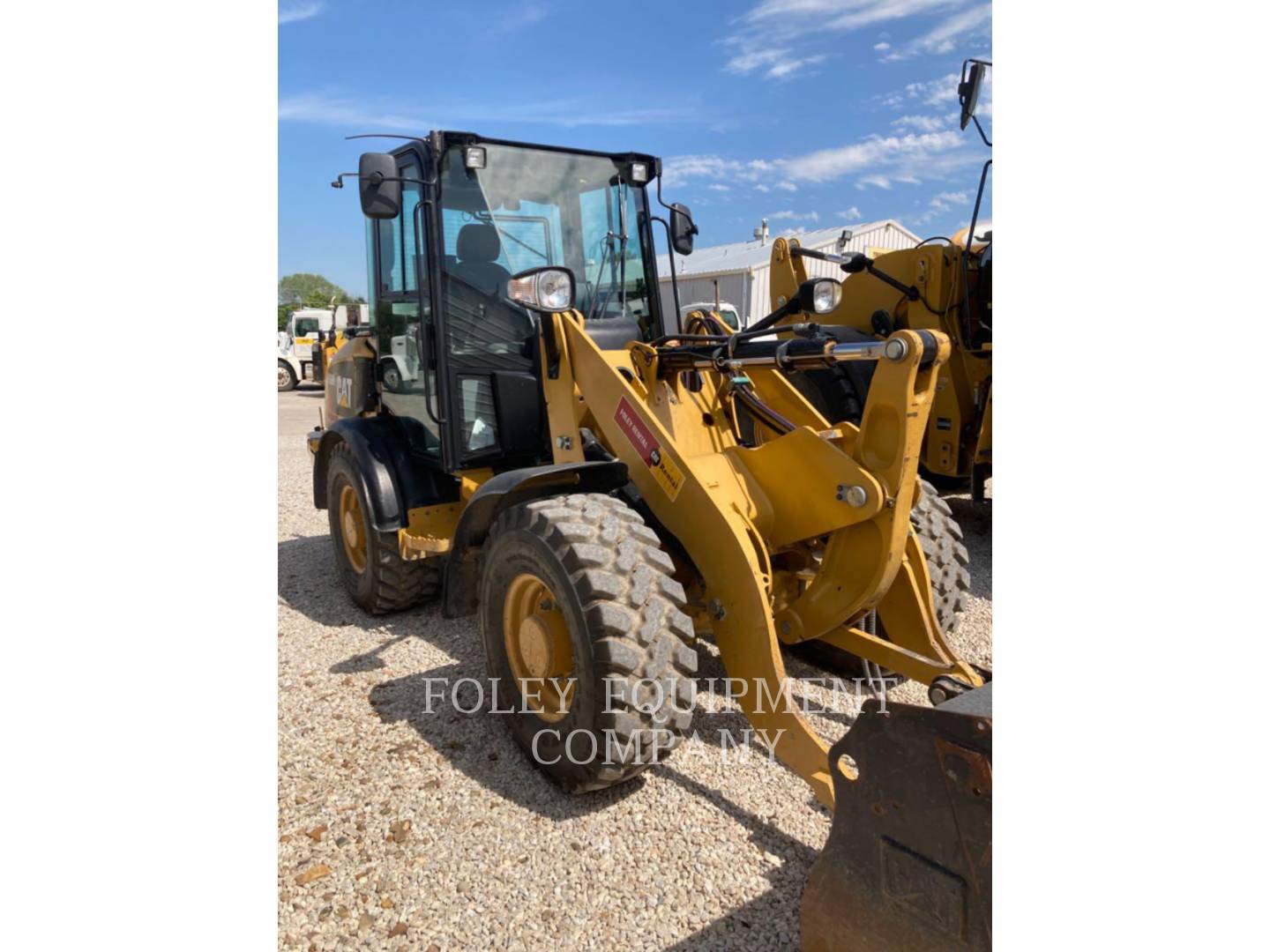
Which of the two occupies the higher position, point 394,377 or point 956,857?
point 394,377

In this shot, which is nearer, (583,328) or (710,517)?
(710,517)

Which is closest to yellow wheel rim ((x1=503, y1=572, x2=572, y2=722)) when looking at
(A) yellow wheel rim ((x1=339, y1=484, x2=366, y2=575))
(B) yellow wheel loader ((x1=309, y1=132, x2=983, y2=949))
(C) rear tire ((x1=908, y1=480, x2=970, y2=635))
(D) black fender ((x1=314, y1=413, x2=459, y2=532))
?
(B) yellow wheel loader ((x1=309, y1=132, x2=983, y2=949))

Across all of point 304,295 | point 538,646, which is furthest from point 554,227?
point 304,295

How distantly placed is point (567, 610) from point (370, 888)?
108cm

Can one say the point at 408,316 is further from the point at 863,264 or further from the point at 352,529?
the point at 863,264

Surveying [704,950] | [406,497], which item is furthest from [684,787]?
[406,497]

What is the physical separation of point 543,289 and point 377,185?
85cm

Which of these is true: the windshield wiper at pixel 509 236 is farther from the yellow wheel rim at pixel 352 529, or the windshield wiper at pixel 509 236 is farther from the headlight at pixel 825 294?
the yellow wheel rim at pixel 352 529

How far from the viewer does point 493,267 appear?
14.6 ft

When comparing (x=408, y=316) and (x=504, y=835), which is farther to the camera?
(x=408, y=316)

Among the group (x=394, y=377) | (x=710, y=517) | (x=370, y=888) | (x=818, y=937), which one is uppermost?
(x=394, y=377)

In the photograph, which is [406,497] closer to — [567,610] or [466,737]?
[466,737]

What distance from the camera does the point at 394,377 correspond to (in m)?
5.13

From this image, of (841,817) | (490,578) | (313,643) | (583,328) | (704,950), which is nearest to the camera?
(841,817)
